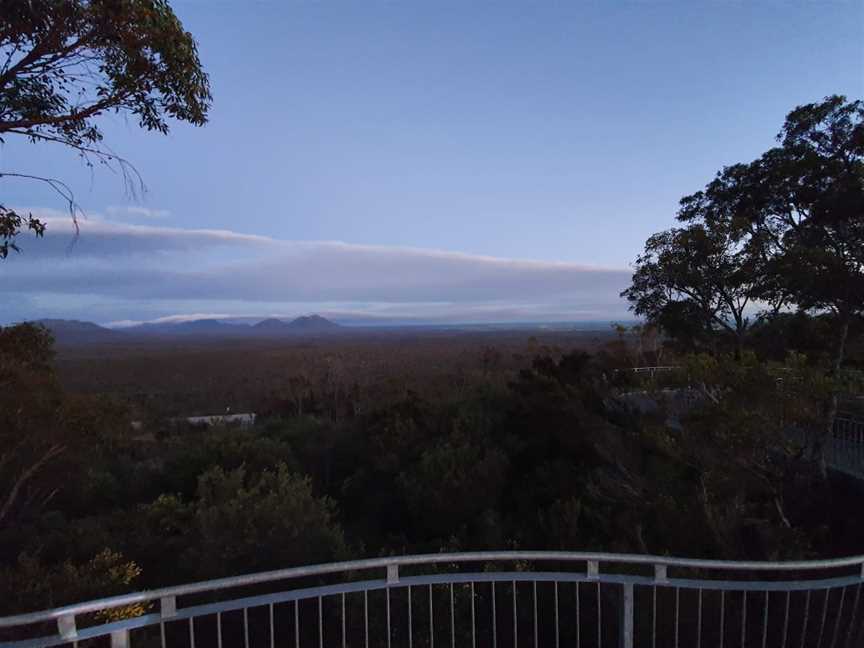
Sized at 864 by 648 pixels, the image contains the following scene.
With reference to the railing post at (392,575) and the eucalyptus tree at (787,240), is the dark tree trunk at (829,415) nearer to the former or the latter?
the eucalyptus tree at (787,240)

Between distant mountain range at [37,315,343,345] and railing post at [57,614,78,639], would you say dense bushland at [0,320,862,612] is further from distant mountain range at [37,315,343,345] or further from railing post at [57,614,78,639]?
distant mountain range at [37,315,343,345]

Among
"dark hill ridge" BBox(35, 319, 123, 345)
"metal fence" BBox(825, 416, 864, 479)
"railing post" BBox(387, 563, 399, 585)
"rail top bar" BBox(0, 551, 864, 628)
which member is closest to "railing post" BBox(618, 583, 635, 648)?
"rail top bar" BBox(0, 551, 864, 628)

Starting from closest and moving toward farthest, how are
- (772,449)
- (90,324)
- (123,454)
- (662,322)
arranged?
1. (772,449)
2. (662,322)
3. (123,454)
4. (90,324)

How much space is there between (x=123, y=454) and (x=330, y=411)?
46.1ft

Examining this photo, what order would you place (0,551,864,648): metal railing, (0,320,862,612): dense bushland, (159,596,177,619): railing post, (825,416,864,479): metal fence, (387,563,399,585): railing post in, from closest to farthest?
(159,596,177,619): railing post < (387,563,399,585): railing post < (0,551,864,648): metal railing < (0,320,862,612): dense bushland < (825,416,864,479): metal fence

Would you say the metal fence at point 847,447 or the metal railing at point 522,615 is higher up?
the metal fence at point 847,447

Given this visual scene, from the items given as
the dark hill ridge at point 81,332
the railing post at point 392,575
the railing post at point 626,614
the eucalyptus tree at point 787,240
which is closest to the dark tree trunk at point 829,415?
the eucalyptus tree at point 787,240

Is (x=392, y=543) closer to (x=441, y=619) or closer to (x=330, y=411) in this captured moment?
(x=441, y=619)

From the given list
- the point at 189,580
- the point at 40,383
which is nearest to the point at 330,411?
the point at 40,383

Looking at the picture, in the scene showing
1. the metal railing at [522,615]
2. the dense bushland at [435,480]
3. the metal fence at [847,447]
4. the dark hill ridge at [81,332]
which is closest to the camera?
the metal railing at [522,615]

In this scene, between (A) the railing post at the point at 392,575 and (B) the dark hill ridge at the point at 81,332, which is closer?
(A) the railing post at the point at 392,575

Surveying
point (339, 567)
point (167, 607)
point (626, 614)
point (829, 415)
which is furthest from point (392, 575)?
point (829, 415)

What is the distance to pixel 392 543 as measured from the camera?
9531mm

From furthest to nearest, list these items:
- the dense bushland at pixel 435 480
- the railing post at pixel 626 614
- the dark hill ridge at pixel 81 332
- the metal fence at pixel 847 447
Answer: the dark hill ridge at pixel 81 332 < the metal fence at pixel 847 447 < the dense bushland at pixel 435 480 < the railing post at pixel 626 614
